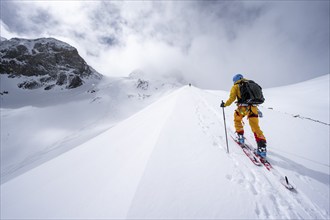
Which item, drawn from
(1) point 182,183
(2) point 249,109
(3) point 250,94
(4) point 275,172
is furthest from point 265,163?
(1) point 182,183

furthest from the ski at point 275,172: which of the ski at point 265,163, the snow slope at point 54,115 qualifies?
the snow slope at point 54,115

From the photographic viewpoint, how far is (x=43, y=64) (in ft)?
337

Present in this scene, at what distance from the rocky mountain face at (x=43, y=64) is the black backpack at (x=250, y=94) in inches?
4017

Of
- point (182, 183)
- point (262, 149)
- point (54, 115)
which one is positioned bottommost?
point (262, 149)

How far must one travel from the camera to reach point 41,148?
100 feet

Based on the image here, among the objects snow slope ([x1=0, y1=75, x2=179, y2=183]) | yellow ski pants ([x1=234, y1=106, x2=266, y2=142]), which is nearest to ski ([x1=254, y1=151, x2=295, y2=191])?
yellow ski pants ([x1=234, y1=106, x2=266, y2=142])

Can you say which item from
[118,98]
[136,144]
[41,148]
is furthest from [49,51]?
[136,144]

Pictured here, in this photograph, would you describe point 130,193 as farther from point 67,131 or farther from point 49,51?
point 49,51

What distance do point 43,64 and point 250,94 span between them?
434ft

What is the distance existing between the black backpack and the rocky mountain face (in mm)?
102042

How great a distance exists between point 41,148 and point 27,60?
10218cm

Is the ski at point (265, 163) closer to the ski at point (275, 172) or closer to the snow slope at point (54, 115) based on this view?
the ski at point (275, 172)

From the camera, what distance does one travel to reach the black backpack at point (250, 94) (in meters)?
5.04

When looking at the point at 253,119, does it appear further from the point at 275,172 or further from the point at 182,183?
the point at 182,183
